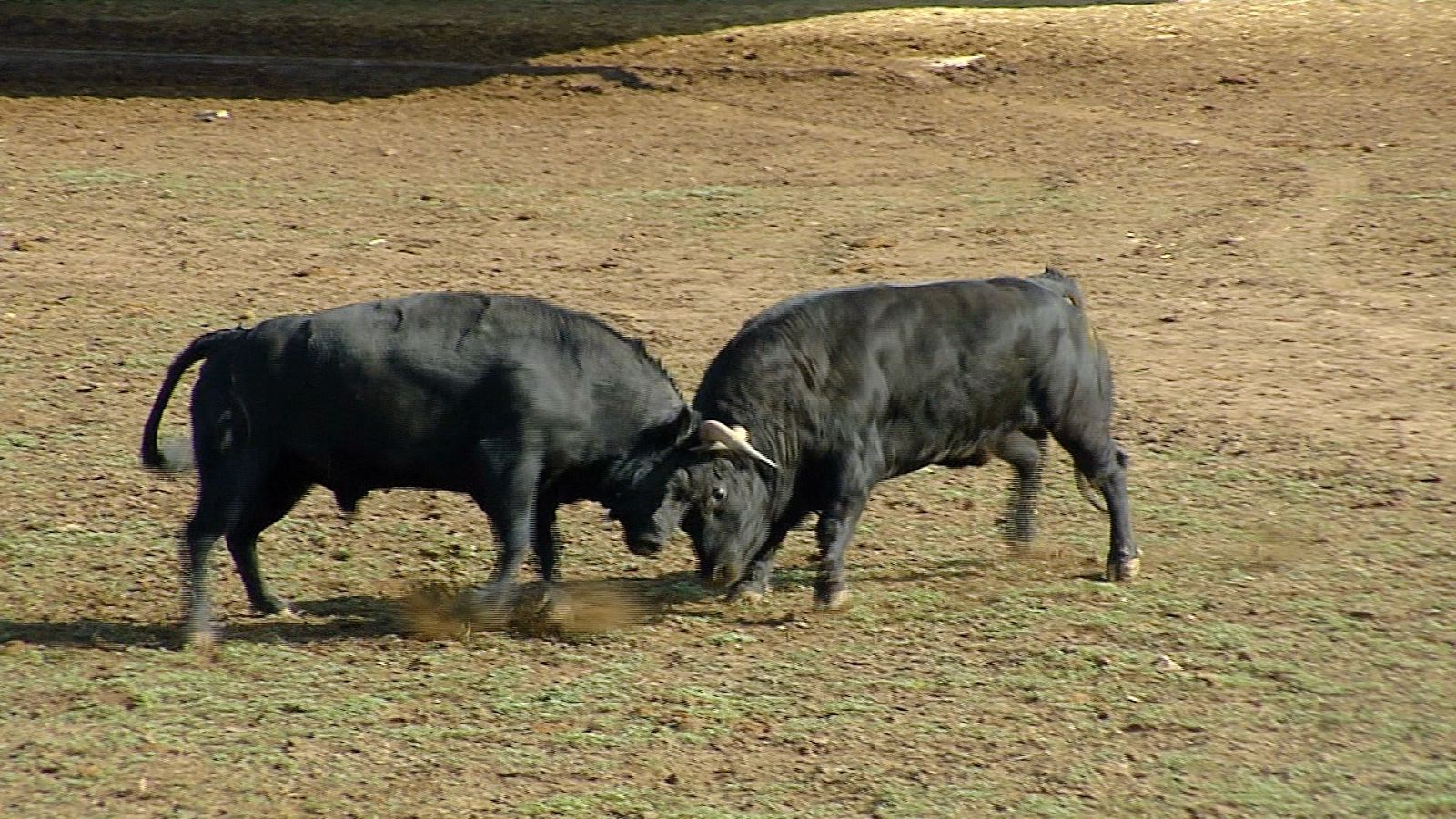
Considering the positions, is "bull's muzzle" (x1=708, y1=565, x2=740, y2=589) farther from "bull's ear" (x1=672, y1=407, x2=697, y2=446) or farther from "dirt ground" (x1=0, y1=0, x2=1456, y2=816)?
"bull's ear" (x1=672, y1=407, x2=697, y2=446)

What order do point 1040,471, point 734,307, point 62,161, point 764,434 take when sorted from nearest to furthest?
point 764,434 < point 1040,471 < point 734,307 < point 62,161

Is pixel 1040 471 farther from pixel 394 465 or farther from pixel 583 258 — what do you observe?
pixel 583 258

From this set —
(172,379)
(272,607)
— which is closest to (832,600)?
(272,607)

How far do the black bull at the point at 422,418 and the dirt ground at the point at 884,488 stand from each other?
522 mm

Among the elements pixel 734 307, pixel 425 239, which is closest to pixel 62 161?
pixel 425 239

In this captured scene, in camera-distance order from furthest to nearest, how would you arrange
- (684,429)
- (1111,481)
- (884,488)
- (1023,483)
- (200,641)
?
(884,488), (1023,483), (1111,481), (684,429), (200,641)

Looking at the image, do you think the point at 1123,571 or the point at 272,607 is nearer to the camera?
the point at 272,607

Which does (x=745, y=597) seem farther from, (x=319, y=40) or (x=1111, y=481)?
(x=319, y=40)

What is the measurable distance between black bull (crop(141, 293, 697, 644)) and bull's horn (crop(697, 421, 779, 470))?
100mm

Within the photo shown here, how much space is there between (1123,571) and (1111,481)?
1.34ft

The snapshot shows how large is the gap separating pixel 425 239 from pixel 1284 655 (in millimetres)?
7832

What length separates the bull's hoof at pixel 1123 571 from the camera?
8516 mm

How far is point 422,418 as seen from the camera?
7785mm

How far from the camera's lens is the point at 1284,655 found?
7594 millimetres
